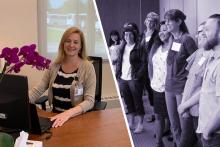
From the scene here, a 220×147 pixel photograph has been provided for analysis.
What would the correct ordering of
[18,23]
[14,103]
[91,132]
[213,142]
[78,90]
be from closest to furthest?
[213,142], [14,103], [91,132], [78,90], [18,23]

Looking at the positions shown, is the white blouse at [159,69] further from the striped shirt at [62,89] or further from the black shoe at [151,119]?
the striped shirt at [62,89]

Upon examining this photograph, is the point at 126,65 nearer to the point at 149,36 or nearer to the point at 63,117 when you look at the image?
the point at 149,36

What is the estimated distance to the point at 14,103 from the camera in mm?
1563

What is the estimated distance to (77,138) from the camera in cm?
172

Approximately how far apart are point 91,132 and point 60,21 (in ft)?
6.39

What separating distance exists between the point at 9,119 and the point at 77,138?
0.38 metres

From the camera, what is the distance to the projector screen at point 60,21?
132 inches

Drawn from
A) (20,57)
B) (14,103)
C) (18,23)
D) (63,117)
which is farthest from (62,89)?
(20,57)

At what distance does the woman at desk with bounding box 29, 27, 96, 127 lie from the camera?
2334 millimetres

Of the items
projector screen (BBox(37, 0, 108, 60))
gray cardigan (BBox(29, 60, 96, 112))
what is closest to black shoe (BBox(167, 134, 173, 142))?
gray cardigan (BBox(29, 60, 96, 112))

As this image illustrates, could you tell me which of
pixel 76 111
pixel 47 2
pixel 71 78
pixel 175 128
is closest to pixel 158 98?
pixel 175 128

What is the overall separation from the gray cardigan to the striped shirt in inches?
1.4

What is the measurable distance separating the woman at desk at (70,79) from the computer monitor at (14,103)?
647 mm

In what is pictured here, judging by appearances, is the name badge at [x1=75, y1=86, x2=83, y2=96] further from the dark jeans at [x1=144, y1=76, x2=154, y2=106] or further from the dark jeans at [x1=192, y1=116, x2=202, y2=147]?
the dark jeans at [x1=192, y1=116, x2=202, y2=147]
